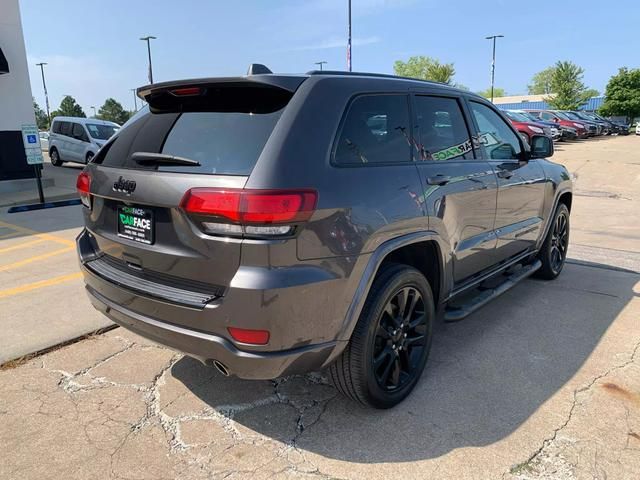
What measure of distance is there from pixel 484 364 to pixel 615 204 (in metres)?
8.82

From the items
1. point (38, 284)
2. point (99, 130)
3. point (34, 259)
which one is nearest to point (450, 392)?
point (38, 284)

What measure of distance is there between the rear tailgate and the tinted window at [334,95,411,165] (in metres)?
0.36

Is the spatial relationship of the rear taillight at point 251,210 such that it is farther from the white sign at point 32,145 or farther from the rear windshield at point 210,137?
the white sign at point 32,145

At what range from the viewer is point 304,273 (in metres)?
2.24

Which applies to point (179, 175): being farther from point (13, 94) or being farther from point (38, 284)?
point (13, 94)

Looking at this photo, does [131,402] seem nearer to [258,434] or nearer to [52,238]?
[258,434]

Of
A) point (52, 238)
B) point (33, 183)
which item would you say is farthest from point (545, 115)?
point (52, 238)

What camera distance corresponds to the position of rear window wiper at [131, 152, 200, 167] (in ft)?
8.03

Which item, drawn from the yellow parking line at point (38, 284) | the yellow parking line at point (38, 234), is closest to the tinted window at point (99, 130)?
the yellow parking line at point (38, 234)

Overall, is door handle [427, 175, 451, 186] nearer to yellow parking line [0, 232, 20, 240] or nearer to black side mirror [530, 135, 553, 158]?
black side mirror [530, 135, 553, 158]

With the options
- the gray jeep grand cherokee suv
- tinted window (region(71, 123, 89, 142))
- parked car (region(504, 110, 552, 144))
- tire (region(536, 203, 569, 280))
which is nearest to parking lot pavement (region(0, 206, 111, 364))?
the gray jeep grand cherokee suv

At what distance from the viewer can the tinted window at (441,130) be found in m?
3.19

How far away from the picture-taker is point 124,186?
8.59 feet

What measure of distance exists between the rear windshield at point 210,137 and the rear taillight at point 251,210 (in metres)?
0.15
